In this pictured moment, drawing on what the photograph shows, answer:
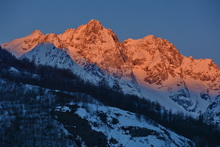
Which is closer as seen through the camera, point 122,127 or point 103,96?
point 122,127

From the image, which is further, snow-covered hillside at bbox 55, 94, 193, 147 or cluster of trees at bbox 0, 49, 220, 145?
cluster of trees at bbox 0, 49, 220, 145

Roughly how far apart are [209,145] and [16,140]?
58.8 metres

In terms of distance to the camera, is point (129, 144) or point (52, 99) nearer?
point (129, 144)

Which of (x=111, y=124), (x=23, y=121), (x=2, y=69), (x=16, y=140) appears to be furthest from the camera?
(x=2, y=69)

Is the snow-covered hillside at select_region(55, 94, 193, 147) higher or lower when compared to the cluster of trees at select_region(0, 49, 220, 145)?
lower

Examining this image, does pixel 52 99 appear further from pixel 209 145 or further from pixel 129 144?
pixel 209 145

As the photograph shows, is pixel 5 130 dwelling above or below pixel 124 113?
below

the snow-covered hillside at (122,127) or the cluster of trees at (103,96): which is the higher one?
the cluster of trees at (103,96)

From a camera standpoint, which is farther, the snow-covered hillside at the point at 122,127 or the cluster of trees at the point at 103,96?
the cluster of trees at the point at 103,96

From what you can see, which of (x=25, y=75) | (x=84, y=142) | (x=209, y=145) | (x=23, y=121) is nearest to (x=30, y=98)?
(x=23, y=121)

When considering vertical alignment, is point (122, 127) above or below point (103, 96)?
below

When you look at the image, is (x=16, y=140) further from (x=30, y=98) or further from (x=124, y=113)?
(x=124, y=113)

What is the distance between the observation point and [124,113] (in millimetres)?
144500

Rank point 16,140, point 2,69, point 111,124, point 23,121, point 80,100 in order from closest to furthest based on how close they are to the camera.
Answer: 1. point 16,140
2. point 23,121
3. point 111,124
4. point 80,100
5. point 2,69
